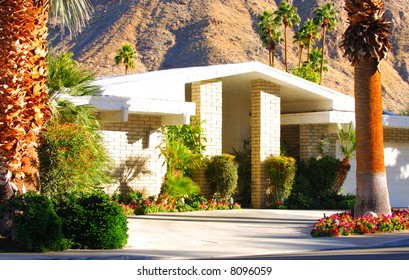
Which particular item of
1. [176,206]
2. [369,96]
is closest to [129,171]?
[176,206]

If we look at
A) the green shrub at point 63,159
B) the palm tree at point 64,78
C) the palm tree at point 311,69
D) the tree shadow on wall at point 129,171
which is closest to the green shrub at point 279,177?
A: the tree shadow on wall at point 129,171

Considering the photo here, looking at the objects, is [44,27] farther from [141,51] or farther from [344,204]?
[141,51]

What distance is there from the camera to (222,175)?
2436cm

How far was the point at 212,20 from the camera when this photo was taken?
93.4 meters

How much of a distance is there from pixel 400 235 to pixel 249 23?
83.7 metres

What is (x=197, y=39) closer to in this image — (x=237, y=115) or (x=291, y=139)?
(x=237, y=115)

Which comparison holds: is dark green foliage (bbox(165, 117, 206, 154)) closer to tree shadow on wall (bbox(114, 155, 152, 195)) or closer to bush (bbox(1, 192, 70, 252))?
tree shadow on wall (bbox(114, 155, 152, 195))

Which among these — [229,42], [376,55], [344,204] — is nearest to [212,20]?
[229,42]

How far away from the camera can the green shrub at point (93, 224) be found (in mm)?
14203

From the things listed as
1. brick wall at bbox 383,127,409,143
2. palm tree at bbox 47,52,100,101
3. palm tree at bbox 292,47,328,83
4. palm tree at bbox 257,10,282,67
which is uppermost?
palm tree at bbox 257,10,282,67

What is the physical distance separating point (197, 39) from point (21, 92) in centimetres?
7705

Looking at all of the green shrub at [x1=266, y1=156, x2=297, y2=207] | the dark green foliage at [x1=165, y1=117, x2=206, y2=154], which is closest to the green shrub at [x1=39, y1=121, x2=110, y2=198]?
the dark green foliage at [x1=165, y1=117, x2=206, y2=154]

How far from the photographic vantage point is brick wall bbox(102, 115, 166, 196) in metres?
23.0

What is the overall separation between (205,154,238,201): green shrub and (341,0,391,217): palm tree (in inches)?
259
